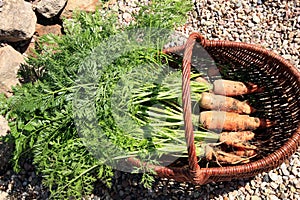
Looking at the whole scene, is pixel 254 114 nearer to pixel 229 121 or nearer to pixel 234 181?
pixel 229 121

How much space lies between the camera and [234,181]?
2926mm

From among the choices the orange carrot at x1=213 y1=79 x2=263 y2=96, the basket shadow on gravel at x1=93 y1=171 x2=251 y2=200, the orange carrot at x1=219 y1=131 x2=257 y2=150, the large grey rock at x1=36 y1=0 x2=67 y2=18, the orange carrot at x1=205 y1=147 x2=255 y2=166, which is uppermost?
the large grey rock at x1=36 y1=0 x2=67 y2=18

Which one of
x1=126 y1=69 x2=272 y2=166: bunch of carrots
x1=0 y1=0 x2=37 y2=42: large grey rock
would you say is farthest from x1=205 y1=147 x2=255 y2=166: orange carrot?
x1=0 y1=0 x2=37 y2=42: large grey rock

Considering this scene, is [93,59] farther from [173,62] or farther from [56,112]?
[173,62]

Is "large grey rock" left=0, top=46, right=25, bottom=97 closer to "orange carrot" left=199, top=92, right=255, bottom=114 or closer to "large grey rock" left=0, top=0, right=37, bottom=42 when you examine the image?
"large grey rock" left=0, top=0, right=37, bottom=42

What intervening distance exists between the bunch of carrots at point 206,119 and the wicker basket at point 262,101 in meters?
0.12

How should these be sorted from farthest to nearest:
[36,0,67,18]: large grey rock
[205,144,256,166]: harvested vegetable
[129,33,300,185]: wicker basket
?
[36,0,67,18]: large grey rock → [205,144,256,166]: harvested vegetable → [129,33,300,185]: wicker basket

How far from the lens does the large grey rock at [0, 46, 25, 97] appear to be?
3.11m

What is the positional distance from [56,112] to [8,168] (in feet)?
2.67

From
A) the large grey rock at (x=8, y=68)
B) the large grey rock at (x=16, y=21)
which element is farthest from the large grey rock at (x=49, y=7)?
the large grey rock at (x=8, y=68)

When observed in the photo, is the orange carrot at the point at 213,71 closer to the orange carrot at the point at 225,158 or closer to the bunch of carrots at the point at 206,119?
the bunch of carrots at the point at 206,119

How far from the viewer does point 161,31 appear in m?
2.76

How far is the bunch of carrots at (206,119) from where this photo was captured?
2658 mm

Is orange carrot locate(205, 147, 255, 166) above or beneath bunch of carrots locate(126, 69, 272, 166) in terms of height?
beneath
